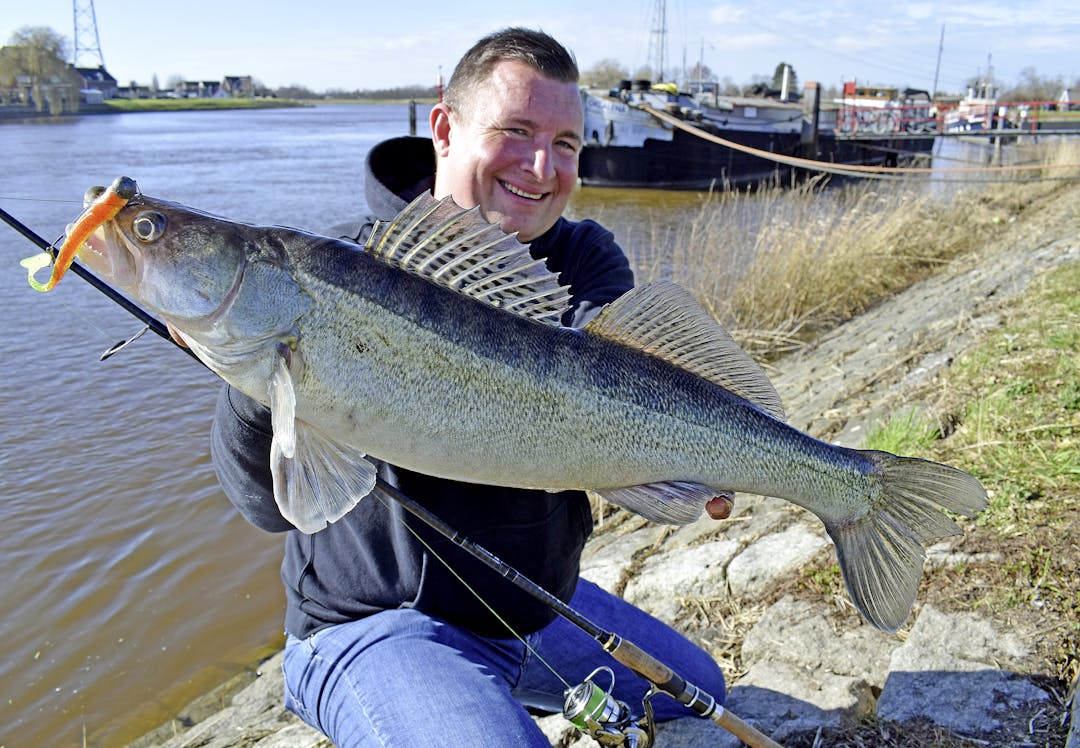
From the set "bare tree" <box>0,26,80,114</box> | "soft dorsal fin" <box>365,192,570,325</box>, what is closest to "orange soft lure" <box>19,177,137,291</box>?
"soft dorsal fin" <box>365,192,570,325</box>

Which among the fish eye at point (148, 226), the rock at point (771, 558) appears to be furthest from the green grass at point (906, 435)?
the fish eye at point (148, 226)

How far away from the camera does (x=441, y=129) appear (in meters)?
3.34

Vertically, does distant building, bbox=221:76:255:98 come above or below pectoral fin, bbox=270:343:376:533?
above

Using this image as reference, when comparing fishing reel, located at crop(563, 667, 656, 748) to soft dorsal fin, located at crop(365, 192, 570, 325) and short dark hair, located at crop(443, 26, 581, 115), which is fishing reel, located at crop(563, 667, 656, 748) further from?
short dark hair, located at crop(443, 26, 581, 115)

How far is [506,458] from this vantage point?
2.18 metres

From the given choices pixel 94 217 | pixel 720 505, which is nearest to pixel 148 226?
pixel 94 217

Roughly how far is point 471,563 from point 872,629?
1.88m

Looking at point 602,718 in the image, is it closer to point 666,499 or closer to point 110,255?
point 666,499

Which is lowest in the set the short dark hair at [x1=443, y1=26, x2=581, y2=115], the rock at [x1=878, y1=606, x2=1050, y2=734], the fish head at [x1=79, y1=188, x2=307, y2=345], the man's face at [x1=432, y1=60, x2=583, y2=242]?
the rock at [x1=878, y1=606, x2=1050, y2=734]

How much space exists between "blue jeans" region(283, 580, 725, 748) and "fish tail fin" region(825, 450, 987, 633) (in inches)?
43.2

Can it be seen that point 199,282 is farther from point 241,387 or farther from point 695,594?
point 695,594

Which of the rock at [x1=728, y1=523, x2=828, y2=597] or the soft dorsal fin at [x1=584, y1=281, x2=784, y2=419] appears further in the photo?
the rock at [x1=728, y1=523, x2=828, y2=597]

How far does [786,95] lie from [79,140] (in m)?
35.5

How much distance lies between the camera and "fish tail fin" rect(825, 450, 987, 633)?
241cm
